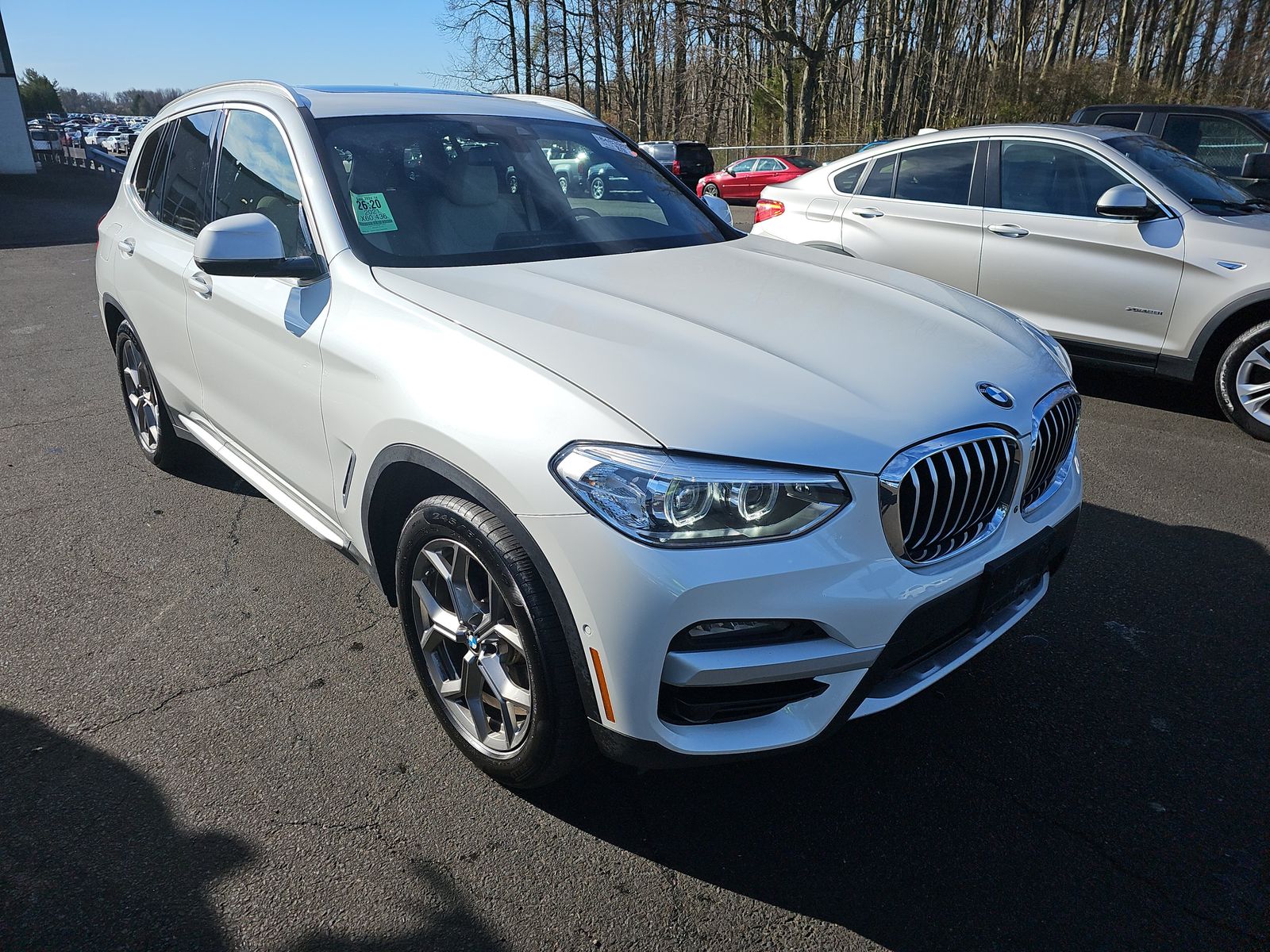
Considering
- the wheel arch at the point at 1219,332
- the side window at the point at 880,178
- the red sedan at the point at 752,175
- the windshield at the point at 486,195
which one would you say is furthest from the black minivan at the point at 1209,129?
the red sedan at the point at 752,175

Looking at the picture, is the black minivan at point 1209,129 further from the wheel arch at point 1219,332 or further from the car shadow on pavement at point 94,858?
the car shadow on pavement at point 94,858

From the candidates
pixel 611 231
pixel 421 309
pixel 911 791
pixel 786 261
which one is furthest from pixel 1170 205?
pixel 421 309

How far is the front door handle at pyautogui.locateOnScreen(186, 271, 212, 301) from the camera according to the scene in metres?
3.36

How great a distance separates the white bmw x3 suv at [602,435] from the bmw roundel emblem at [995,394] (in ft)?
0.03

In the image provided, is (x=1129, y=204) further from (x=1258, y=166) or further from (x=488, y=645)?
(x=488, y=645)

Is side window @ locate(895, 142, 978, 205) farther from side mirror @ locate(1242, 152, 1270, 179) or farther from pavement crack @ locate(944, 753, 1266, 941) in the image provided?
pavement crack @ locate(944, 753, 1266, 941)

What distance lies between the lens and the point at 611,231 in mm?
3332

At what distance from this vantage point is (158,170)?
13.9ft

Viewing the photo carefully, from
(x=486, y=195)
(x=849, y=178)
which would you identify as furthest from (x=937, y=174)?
(x=486, y=195)

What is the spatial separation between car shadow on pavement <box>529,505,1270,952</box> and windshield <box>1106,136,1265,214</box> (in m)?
3.41

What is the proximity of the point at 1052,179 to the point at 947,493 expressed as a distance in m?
4.69

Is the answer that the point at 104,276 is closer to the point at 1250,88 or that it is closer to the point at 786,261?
the point at 786,261

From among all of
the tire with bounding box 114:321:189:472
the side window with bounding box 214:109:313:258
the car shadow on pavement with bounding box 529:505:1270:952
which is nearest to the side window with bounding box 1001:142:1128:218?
the car shadow on pavement with bounding box 529:505:1270:952

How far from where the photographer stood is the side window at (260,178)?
2984mm
